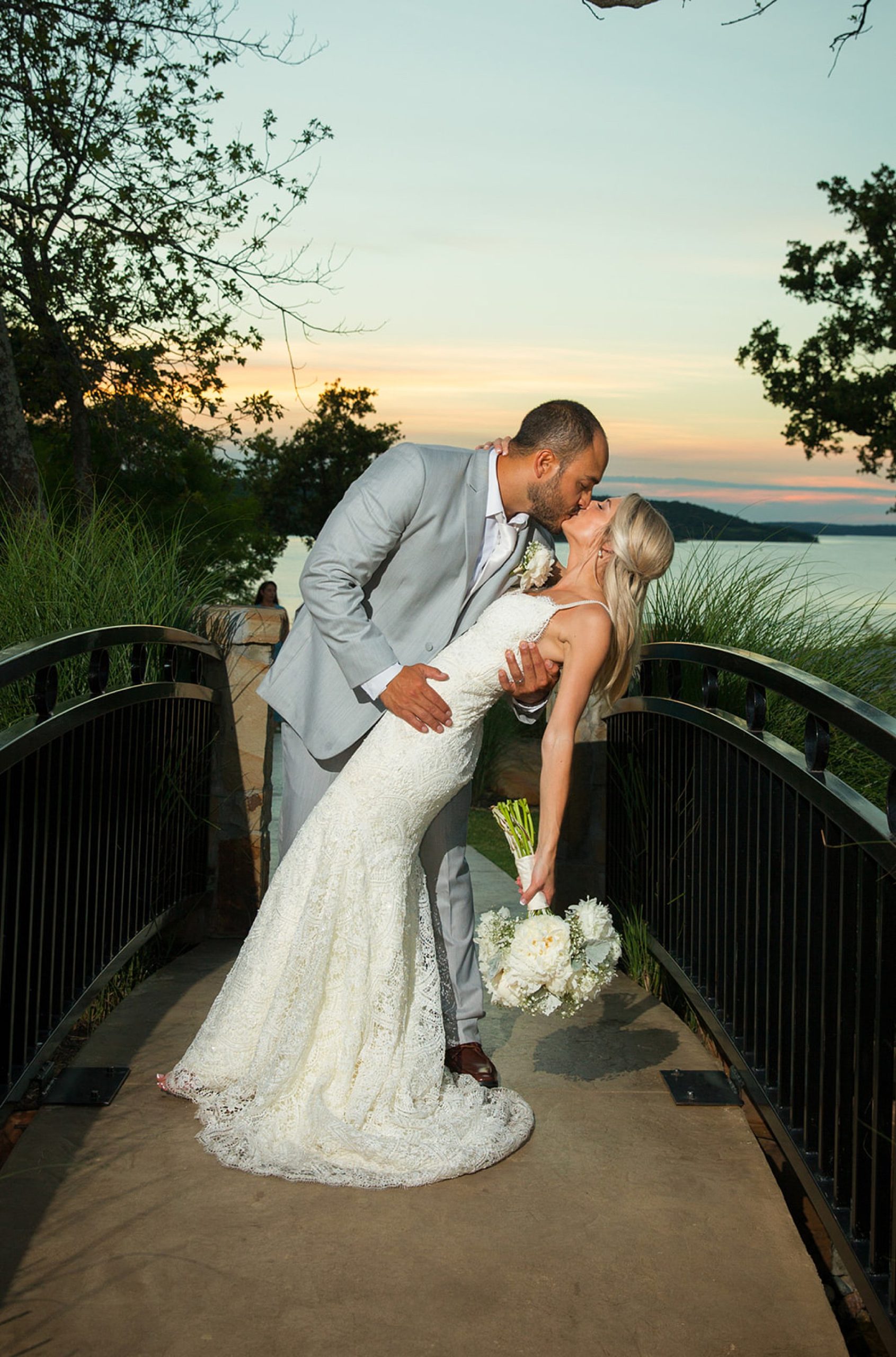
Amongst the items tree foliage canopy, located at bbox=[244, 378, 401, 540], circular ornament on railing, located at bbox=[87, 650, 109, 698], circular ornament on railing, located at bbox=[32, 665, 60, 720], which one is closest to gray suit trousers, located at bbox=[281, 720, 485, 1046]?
circular ornament on railing, located at bbox=[87, 650, 109, 698]

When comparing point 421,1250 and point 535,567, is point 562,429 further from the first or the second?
point 421,1250

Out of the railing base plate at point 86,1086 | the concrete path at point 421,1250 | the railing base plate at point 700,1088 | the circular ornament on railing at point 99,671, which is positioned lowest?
the railing base plate at point 700,1088

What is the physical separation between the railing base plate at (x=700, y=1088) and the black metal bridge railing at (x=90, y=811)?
1.84 m

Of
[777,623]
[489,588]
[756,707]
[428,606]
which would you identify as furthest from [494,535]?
[777,623]

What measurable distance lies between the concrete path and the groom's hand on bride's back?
3.94 ft

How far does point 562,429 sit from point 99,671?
1625 millimetres

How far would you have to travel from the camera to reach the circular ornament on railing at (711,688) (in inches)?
155

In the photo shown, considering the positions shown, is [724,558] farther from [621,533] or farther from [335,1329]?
[335,1329]

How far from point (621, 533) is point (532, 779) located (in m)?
7.05

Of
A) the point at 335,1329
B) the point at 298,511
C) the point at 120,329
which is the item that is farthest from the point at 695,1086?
the point at 298,511

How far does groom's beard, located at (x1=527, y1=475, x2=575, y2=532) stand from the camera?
11.9 ft

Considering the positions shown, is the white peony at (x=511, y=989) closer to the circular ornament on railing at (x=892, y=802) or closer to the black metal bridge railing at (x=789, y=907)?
the black metal bridge railing at (x=789, y=907)

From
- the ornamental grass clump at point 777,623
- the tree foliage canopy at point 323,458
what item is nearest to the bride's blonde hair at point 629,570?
the ornamental grass clump at point 777,623

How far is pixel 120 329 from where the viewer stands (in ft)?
38.6
